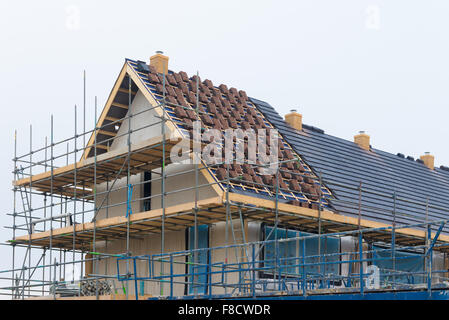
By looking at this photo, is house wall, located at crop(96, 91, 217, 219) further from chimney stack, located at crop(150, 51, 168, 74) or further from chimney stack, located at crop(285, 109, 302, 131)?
chimney stack, located at crop(285, 109, 302, 131)

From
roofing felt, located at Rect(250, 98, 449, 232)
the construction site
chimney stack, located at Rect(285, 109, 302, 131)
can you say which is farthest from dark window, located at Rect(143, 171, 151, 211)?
chimney stack, located at Rect(285, 109, 302, 131)

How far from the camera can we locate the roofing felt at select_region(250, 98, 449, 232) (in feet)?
91.1

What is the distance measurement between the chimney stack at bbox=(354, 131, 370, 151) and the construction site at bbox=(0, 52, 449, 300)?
227 cm

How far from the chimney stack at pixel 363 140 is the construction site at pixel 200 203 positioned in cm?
227

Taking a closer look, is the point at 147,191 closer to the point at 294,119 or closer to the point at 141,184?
the point at 141,184

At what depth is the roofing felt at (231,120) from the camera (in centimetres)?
2377

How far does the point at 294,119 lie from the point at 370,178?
12.5 ft

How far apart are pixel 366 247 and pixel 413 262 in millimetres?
2682

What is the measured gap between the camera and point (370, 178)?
31.0 meters

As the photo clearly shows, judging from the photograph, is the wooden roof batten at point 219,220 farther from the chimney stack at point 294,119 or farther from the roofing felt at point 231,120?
the chimney stack at point 294,119

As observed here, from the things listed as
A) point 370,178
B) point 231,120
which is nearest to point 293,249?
point 231,120
